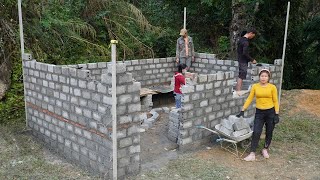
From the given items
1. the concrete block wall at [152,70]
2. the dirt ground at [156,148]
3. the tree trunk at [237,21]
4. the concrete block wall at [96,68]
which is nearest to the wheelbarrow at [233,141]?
the dirt ground at [156,148]

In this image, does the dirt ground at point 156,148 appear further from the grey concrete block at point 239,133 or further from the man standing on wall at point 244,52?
the man standing on wall at point 244,52

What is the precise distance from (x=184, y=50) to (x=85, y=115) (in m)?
5.14

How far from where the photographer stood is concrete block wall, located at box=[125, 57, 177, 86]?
9266 millimetres

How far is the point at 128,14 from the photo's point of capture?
12.2 metres

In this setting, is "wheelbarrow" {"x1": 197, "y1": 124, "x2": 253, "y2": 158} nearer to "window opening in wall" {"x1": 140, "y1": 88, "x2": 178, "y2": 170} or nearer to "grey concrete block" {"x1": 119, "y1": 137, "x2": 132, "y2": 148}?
"window opening in wall" {"x1": 140, "y1": 88, "x2": 178, "y2": 170}

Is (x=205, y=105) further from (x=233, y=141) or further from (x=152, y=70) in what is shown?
(x=152, y=70)

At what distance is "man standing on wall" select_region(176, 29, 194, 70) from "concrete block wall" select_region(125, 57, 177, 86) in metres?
0.42

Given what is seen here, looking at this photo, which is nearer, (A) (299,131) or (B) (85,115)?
(B) (85,115)

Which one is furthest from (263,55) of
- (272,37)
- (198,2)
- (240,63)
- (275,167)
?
(275,167)

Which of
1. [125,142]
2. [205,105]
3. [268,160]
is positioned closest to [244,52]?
[205,105]

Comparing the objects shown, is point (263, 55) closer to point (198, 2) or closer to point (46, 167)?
point (198, 2)

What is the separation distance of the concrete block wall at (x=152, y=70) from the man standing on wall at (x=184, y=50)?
419 millimetres

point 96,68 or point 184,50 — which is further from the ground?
point 184,50

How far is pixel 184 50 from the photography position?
9664 mm
